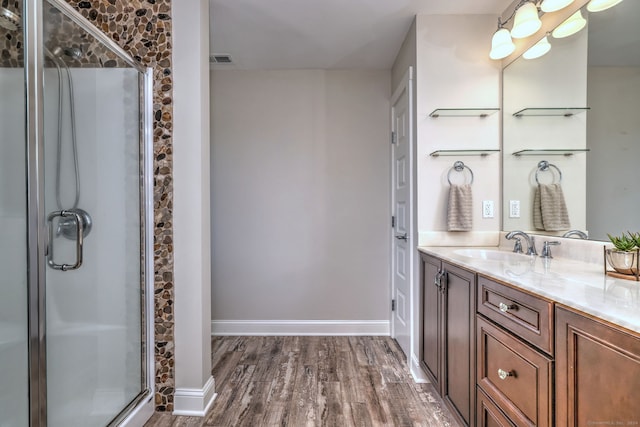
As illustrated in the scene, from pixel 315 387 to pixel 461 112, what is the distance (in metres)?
2.07

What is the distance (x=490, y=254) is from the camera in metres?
1.96

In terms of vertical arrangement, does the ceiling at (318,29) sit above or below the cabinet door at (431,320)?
above

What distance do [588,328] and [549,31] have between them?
1.73 m

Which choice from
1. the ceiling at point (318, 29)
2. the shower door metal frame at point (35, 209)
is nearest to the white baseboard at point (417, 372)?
the shower door metal frame at point (35, 209)

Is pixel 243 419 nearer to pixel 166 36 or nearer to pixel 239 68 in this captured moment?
pixel 166 36

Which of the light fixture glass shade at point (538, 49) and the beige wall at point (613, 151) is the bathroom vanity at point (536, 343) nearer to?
the beige wall at point (613, 151)

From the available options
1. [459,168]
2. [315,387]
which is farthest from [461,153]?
[315,387]

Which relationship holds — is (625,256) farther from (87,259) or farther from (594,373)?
(87,259)

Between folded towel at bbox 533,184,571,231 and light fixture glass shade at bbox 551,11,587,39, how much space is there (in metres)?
0.77

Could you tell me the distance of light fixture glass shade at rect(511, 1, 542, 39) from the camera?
1.73 metres

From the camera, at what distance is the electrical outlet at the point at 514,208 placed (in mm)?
2033

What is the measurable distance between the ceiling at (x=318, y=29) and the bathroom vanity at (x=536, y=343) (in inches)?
64.2

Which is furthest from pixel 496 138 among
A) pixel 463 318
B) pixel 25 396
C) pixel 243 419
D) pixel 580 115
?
pixel 25 396

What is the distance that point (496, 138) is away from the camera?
218 cm
